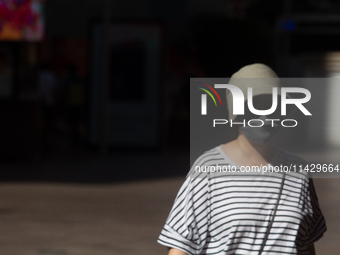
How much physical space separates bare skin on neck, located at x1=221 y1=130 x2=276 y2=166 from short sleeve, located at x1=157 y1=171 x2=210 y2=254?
0.47 ft

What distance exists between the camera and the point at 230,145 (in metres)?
2.48

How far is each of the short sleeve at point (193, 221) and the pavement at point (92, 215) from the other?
3.70 m

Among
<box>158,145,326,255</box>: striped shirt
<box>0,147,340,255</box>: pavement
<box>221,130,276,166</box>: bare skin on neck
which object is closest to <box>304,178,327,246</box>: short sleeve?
<box>158,145,326,255</box>: striped shirt

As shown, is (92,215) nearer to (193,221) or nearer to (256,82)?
(193,221)

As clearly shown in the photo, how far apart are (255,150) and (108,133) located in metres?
11.6

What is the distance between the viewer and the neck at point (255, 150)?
2.41 metres

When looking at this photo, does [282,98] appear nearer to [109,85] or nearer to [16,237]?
[16,237]

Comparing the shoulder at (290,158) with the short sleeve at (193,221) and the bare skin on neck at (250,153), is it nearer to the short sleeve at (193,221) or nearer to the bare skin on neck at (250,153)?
the bare skin on neck at (250,153)

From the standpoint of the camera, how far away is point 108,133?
1395 centimetres

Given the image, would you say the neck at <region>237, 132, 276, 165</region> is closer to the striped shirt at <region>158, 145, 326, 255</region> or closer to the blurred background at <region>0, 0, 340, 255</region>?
the striped shirt at <region>158, 145, 326, 255</region>

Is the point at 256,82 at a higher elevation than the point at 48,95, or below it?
higher

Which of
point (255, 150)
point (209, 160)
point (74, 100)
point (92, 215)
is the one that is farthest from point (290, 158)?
point (74, 100)

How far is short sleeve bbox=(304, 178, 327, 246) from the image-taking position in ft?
7.97

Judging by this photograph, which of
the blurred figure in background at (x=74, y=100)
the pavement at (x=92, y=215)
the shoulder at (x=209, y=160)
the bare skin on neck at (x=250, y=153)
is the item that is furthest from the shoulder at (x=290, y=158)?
the blurred figure in background at (x=74, y=100)
